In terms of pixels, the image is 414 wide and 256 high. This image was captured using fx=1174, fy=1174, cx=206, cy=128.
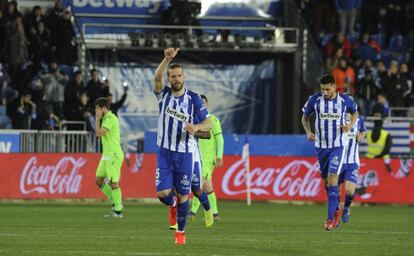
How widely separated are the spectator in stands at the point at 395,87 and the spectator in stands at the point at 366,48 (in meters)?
2.61

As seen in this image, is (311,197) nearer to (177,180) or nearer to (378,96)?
(378,96)

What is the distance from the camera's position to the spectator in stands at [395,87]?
3472 cm

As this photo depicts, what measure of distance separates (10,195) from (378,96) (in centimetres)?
1109

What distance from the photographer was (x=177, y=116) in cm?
1560

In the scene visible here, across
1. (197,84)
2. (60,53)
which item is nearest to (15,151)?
(60,53)

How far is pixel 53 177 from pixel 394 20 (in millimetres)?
14142

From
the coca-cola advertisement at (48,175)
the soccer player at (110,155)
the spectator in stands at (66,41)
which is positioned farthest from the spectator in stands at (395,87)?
the soccer player at (110,155)

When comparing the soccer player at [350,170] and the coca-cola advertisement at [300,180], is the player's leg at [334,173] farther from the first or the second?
the coca-cola advertisement at [300,180]

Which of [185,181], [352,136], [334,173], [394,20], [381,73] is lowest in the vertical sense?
[334,173]

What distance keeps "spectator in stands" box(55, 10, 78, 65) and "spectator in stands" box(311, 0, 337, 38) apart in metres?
8.70

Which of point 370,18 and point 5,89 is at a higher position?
point 370,18

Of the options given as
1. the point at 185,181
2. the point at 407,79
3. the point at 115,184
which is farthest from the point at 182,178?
the point at 407,79

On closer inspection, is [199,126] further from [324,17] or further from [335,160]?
[324,17]

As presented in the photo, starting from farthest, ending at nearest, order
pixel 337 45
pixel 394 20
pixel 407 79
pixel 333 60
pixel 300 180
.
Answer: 1. pixel 394 20
2. pixel 337 45
3. pixel 333 60
4. pixel 407 79
5. pixel 300 180
